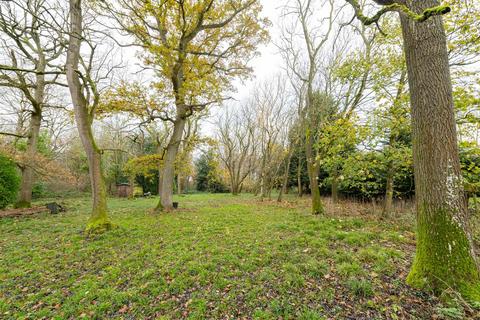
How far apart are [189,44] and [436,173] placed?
10.3 metres

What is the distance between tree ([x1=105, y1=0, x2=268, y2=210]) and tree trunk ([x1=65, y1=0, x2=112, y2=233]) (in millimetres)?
1504

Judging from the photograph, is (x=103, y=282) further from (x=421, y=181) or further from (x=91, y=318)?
(x=421, y=181)

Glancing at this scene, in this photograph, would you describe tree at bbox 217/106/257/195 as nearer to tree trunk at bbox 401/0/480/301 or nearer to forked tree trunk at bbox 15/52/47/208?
forked tree trunk at bbox 15/52/47/208

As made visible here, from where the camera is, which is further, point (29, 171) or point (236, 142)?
point (236, 142)

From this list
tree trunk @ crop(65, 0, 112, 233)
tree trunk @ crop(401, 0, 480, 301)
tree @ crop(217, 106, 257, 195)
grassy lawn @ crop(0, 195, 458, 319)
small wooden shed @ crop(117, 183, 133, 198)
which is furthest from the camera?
tree @ crop(217, 106, 257, 195)

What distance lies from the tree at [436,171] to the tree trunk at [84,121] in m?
7.73

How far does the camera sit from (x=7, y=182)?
29.5 feet

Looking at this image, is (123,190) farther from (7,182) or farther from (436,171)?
(436,171)

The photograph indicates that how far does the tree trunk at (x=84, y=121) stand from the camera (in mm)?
6016

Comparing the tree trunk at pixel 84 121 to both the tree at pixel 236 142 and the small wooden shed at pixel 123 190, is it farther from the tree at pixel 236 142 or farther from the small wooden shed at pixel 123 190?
the tree at pixel 236 142

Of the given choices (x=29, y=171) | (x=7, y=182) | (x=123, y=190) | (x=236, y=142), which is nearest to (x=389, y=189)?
(x=7, y=182)

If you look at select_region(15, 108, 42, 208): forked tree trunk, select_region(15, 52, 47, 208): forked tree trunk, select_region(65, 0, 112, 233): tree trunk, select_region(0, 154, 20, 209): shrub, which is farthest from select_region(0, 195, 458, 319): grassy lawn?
select_region(15, 108, 42, 208): forked tree trunk

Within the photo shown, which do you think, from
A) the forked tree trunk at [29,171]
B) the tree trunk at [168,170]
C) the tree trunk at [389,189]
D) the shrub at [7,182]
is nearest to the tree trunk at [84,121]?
the tree trunk at [168,170]

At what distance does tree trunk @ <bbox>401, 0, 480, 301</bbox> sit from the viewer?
97.5 inches
